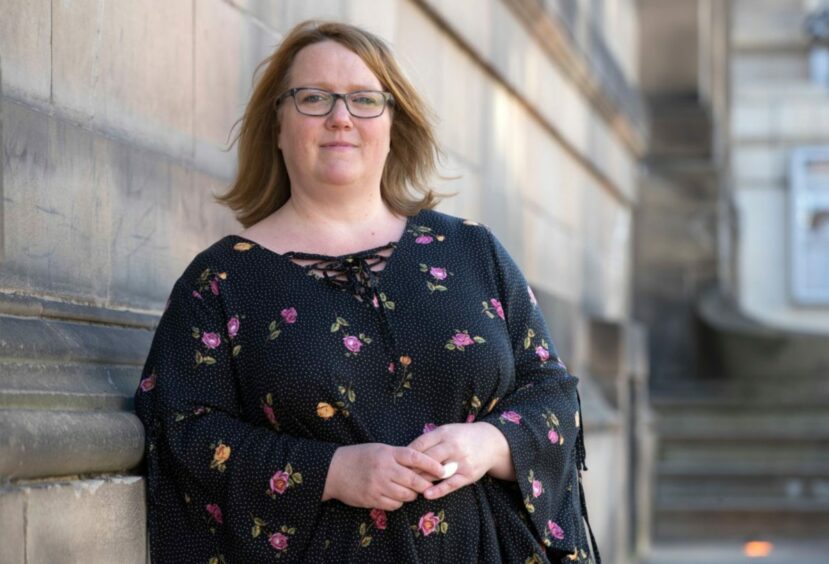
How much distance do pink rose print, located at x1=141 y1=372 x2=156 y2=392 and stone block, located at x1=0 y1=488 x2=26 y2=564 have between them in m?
0.59

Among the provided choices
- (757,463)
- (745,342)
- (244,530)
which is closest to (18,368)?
(244,530)

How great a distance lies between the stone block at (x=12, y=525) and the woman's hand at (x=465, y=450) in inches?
31.1

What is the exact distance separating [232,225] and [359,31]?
1.37 meters

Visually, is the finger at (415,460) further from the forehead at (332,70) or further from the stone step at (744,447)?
the stone step at (744,447)

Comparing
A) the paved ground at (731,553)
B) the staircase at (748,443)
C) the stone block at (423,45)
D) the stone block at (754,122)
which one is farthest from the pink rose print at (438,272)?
the stone block at (754,122)

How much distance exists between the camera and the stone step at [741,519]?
1234 centimetres

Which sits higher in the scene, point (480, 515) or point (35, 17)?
point (35, 17)

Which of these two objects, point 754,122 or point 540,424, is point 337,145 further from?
point 754,122

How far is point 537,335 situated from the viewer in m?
3.64

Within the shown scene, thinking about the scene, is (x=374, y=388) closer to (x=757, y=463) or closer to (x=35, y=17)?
(x=35, y=17)

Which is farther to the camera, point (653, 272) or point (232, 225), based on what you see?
point (653, 272)

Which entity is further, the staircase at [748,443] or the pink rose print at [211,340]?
the staircase at [748,443]

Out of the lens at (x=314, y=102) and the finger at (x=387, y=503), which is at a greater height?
the lens at (x=314, y=102)

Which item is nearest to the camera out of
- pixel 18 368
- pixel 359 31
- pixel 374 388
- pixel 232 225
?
pixel 18 368
